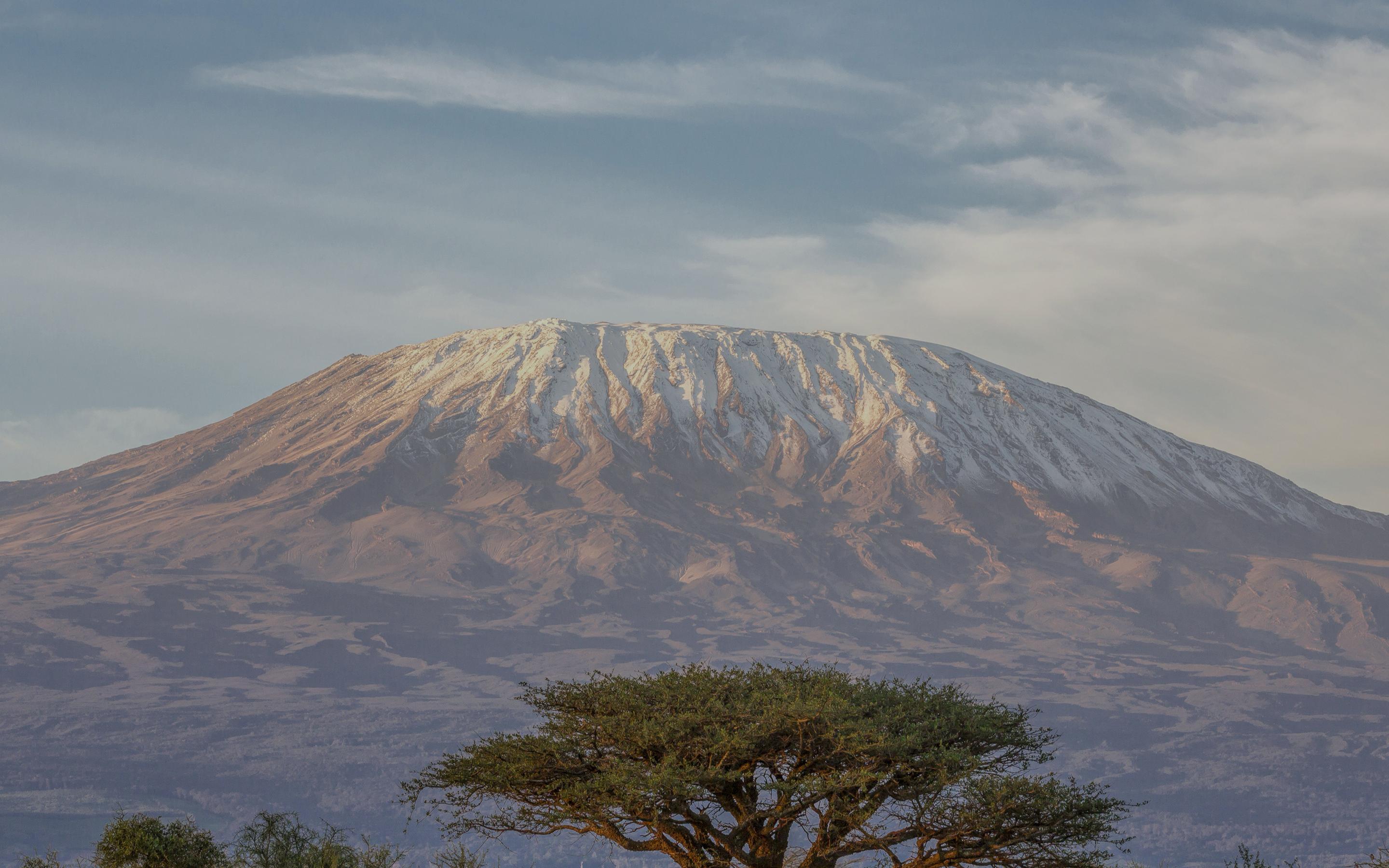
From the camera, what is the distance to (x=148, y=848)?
73.2 feet

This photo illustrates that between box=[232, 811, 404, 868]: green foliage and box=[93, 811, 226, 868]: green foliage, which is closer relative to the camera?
box=[93, 811, 226, 868]: green foliage

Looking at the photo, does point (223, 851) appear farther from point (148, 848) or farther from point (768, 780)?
point (768, 780)

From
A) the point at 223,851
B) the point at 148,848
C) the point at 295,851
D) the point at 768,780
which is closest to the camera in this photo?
the point at 148,848

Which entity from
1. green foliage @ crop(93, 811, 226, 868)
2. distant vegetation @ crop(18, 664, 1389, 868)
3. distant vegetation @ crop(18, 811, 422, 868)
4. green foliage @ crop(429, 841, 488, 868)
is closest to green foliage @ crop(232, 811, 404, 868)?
distant vegetation @ crop(18, 811, 422, 868)

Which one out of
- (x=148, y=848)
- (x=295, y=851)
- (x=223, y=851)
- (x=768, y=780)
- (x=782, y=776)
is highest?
(x=782, y=776)

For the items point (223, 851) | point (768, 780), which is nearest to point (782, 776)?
point (768, 780)

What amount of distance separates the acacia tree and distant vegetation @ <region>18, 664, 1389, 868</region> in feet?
0.12

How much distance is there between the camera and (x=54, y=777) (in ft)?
593

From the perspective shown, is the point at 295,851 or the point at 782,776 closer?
the point at 782,776

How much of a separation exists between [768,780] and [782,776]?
54.8 inches

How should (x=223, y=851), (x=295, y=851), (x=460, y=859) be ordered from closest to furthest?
(x=460, y=859)
(x=223, y=851)
(x=295, y=851)

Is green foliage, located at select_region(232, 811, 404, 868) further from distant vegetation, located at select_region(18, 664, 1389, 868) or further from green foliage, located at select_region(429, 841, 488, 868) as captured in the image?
distant vegetation, located at select_region(18, 664, 1389, 868)

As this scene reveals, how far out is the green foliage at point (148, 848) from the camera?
22.4 meters

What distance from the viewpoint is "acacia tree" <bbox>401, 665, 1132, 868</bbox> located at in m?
20.6
